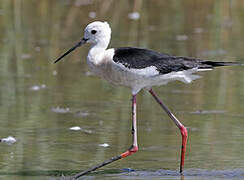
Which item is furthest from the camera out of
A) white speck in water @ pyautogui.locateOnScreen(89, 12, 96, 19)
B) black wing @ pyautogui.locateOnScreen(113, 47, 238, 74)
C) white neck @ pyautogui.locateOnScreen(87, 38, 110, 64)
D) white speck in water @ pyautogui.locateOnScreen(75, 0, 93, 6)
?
white speck in water @ pyautogui.locateOnScreen(75, 0, 93, 6)

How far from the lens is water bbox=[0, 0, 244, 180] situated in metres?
7.02

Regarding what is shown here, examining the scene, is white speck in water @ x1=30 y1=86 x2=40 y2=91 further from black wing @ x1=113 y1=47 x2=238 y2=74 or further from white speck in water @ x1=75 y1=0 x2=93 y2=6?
white speck in water @ x1=75 y1=0 x2=93 y2=6

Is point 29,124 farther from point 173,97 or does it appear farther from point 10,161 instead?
point 173,97

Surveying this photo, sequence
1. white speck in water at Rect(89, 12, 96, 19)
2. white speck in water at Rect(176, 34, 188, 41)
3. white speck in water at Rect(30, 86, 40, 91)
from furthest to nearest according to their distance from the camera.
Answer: white speck in water at Rect(89, 12, 96, 19) < white speck in water at Rect(176, 34, 188, 41) < white speck in water at Rect(30, 86, 40, 91)

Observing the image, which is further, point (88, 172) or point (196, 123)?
point (196, 123)

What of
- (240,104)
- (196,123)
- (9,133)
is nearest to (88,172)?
(9,133)

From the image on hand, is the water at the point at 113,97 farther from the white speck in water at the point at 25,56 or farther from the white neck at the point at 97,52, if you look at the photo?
the white neck at the point at 97,52

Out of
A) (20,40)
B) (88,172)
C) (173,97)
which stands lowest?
(88,172)

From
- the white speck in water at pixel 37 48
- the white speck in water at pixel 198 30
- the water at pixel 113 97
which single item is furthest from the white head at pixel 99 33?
the white speck in water at pixel 198 30

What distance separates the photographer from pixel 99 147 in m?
7.50

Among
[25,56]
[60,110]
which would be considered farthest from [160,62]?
[25,56]

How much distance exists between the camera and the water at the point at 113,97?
23.0 feet

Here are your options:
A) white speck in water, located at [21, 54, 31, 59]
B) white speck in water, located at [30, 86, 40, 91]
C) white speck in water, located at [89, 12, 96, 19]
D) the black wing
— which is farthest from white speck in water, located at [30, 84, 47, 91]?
white speck in water, located at [89, 12, 96, 19]

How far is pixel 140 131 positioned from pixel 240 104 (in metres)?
1.57
